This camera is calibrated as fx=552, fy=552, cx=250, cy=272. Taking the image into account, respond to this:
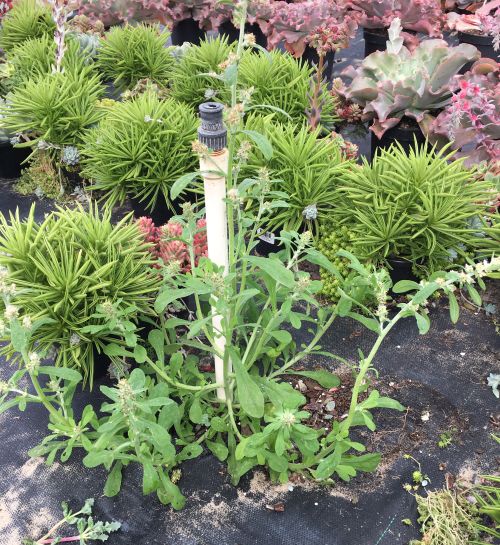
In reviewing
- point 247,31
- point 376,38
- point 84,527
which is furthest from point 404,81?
point 84,527

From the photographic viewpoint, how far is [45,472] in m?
1.67

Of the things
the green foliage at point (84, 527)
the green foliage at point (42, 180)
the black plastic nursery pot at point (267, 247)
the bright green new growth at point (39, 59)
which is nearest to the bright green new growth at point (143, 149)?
the black plastic nursery pot at point (267, 247)

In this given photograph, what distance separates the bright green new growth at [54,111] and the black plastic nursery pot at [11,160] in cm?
27

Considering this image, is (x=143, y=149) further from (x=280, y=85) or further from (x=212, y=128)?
(x=212, y=128)

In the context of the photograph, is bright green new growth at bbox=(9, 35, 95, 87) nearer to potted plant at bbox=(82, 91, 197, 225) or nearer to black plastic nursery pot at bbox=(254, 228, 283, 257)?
potted plant at bbox=(82, 91, 197, 225)

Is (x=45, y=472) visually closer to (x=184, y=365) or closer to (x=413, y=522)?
(x=184, y=365)

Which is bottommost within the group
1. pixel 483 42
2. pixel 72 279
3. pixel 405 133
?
pixel 72 279

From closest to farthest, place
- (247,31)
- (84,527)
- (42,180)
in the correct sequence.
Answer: (84,527)
(42,180)
(247,31)

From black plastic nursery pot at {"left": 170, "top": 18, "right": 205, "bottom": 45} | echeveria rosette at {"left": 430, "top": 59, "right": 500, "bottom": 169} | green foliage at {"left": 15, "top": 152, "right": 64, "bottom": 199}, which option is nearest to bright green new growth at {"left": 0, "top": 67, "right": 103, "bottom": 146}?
green foliage at {"left": 15, "top": 152, "right": 64, "bottom": 199}

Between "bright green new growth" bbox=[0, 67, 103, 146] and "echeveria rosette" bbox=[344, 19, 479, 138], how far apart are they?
136cm

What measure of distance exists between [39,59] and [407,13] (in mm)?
2329

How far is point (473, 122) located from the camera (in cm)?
247

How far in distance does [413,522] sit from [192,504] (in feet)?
2.01

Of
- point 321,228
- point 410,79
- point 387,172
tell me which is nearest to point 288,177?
point 321,228
